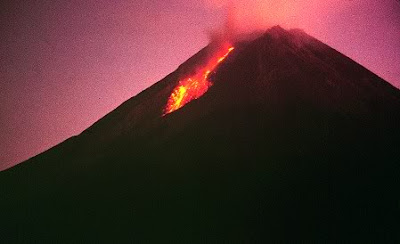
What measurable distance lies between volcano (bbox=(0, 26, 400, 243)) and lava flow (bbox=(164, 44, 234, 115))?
505 mm

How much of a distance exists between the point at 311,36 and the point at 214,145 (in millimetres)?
22884

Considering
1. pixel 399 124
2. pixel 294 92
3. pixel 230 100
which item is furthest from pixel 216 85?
pixel 399 124

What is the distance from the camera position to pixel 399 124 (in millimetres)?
22344

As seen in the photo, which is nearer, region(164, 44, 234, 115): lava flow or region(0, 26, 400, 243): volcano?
region(0, 26, 400, 243): volcano

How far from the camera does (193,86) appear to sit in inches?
1172

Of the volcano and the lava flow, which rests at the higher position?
the lava flow

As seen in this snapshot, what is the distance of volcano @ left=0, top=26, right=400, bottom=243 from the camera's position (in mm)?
14742

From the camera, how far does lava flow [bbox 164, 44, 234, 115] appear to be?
27888 mm

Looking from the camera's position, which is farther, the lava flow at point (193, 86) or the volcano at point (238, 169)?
the lava flow at point (193, 86)

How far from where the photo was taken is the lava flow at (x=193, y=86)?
2789 centimetres

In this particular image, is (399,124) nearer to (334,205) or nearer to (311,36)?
(334,205)

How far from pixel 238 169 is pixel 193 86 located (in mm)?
13602

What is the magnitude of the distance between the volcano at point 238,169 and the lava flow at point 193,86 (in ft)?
1.66

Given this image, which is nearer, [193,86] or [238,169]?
[238,169]
